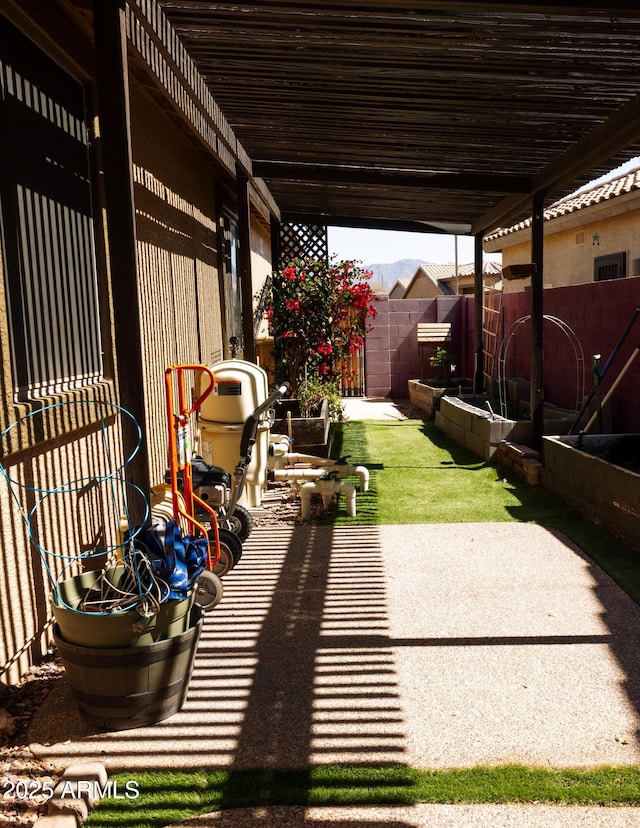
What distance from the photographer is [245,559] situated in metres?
5.47

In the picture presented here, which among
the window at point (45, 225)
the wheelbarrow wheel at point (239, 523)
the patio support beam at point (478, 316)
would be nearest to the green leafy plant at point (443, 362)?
the patio support beam at point (478, 316)

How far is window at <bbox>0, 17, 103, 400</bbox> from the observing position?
360cm

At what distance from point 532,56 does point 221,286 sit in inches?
244

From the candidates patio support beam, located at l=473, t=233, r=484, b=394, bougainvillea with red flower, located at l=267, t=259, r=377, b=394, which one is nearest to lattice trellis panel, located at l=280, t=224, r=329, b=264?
bougainvillea with red flower, located at l=267, t=259, r=377, b=394

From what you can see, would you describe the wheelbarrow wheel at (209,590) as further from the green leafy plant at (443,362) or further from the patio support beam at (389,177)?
the green leafy plant at (443,362)

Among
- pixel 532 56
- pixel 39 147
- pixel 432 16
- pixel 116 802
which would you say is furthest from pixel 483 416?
pixel 116 802

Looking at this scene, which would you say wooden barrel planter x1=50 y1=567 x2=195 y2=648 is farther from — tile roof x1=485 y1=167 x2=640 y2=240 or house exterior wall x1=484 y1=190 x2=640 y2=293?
house exterior wall x1=484 y1=190 x2=640 y2=293

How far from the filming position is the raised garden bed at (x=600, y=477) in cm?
541

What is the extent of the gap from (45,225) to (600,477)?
433cm

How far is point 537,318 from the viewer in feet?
26.6

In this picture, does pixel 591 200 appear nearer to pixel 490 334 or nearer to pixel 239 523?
pixel 490 334

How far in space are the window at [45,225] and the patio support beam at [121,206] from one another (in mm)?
427

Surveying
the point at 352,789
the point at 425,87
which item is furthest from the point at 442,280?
the point at 352,789

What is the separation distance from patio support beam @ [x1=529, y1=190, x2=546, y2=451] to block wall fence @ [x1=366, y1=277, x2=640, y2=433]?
65 cm
